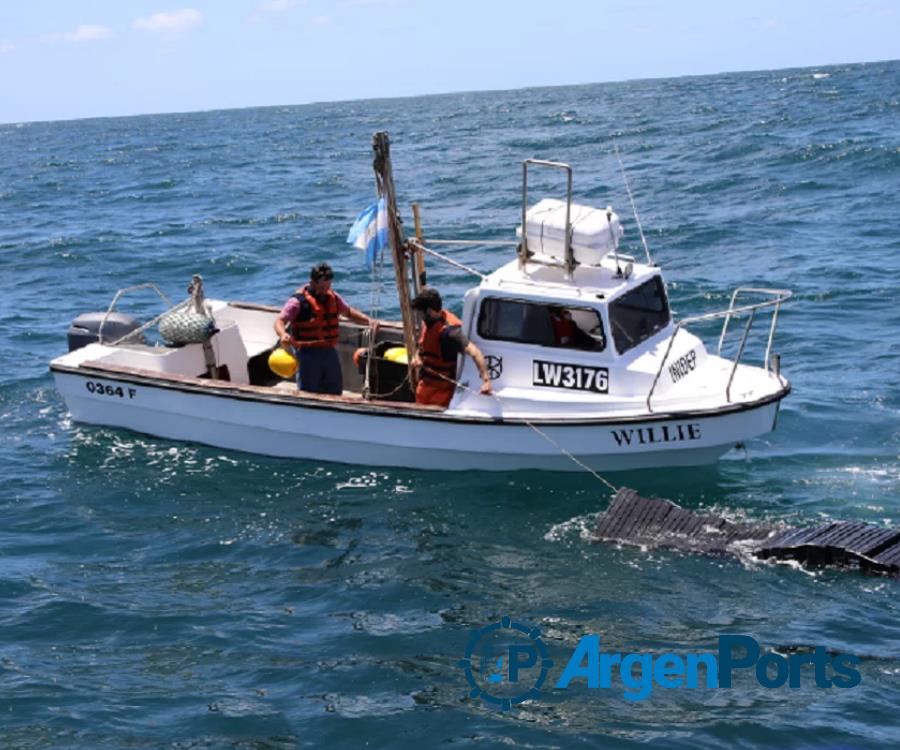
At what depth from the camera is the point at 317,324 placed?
1427cm

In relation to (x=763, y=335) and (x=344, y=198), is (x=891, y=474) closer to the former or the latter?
(x=763, y=335)

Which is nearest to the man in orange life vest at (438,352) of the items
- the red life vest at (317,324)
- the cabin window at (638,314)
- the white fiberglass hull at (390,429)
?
the white fiberglass hull at (390,429)

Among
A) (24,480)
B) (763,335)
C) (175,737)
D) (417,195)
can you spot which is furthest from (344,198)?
(175,737)

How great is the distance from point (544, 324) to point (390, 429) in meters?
2.09

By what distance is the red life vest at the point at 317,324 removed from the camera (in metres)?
14.2

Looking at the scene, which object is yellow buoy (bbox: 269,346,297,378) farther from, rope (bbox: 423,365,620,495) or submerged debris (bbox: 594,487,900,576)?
submerged debris (bbox: 594,487,900,576)

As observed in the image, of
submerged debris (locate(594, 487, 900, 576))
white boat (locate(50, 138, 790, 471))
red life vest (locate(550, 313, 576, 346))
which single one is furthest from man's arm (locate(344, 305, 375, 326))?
submerged debris (locate(594, 487, 900, 576))

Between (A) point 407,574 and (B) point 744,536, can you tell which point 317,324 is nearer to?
(A) point 407,574

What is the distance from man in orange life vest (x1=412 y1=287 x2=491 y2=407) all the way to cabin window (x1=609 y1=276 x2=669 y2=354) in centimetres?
→ 147

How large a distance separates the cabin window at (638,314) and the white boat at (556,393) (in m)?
0.02

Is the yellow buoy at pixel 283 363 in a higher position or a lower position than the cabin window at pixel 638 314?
lower

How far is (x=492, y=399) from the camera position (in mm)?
13492

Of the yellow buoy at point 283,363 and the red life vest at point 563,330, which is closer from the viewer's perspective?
the red life vest at point 563,330

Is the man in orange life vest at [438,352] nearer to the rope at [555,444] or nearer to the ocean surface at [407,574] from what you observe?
the rope at [555,444]
